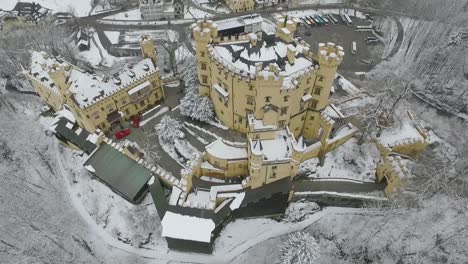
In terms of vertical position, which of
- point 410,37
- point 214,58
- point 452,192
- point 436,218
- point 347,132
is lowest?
point 436,218

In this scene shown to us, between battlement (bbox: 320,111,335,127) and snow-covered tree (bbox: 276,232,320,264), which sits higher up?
battlement (bbox: 320,111,335,127)

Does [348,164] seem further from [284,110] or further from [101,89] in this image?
[101,89]

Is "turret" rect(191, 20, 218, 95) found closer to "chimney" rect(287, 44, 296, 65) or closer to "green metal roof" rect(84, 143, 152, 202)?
"chimney" rect(287, 44, 296, 65)

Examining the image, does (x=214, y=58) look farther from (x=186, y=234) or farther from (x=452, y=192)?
(x=452, y=192)

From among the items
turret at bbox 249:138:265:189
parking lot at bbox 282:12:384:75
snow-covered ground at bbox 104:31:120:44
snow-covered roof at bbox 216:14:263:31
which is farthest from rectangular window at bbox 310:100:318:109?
snow-covered ground at bbox 104:31:120:44

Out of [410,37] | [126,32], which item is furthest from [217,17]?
[410,37]

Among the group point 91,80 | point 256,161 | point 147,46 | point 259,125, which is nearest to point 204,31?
point 147,46
